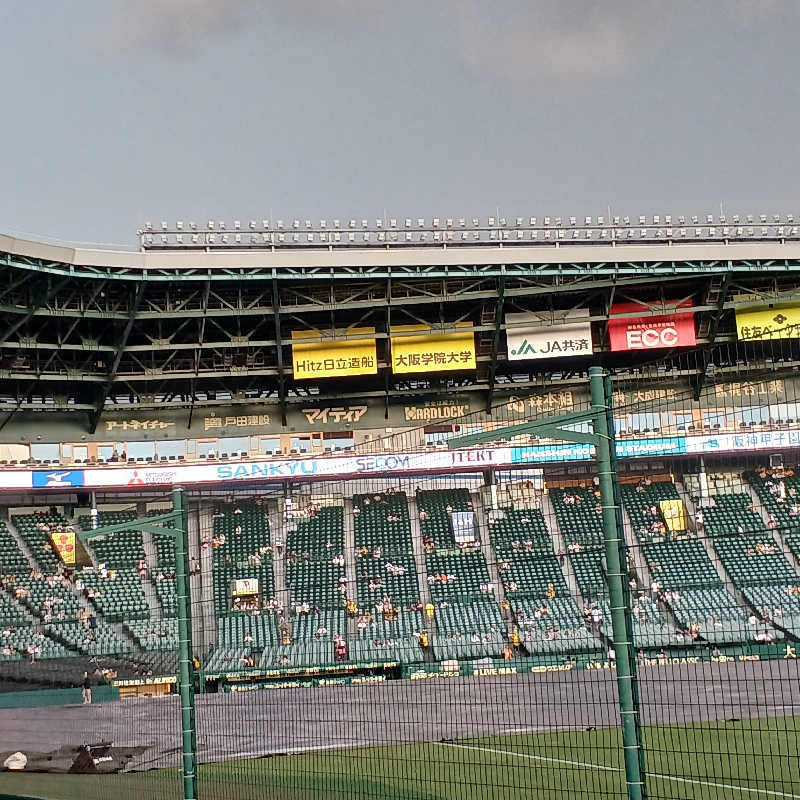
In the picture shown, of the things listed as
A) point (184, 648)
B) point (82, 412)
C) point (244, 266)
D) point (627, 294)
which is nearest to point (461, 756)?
point (184, 648)

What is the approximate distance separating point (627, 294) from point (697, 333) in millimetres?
3613

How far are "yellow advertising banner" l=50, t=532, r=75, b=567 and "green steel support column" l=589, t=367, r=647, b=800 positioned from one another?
34.7 m

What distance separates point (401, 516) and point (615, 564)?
15.6 ft

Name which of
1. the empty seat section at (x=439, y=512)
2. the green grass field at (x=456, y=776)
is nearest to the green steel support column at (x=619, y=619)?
the empty seat section at (x=439, y=512)

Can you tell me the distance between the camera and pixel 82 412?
148 ft

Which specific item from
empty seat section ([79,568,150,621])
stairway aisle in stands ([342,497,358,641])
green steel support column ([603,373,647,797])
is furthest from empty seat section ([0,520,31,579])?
green steel support column ([603,373,647,797])

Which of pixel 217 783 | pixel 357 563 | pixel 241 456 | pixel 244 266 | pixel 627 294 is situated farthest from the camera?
pixel 241 456

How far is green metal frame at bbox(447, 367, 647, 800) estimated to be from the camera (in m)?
9.18

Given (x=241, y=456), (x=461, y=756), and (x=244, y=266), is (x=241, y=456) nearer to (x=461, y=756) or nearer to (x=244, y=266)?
(x=244, y=266)

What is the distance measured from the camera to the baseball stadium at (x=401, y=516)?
33.4 feet

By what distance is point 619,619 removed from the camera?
30.1 feet

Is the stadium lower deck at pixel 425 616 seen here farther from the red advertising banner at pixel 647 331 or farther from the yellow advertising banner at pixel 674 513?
the red advertising banner at pixel 647 331

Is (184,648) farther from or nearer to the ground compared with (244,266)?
nearer to the ground

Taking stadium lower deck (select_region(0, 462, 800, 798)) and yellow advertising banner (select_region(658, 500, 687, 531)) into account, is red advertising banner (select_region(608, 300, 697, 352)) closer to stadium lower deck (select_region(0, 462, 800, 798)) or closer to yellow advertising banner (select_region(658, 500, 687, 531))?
stadium lower deck (select_region(0, 462, 800, 798))
